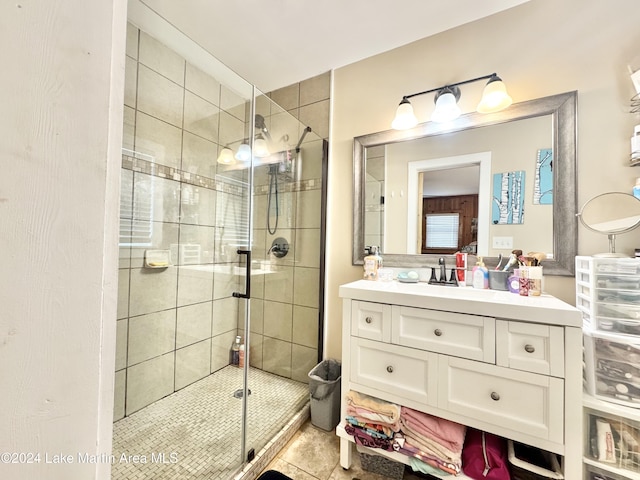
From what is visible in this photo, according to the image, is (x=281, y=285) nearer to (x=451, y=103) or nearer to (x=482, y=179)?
(x=482, y=179)

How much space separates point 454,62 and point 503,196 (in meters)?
0.82

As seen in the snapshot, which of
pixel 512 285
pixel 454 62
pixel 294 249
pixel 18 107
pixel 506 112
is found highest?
pixel 454 62

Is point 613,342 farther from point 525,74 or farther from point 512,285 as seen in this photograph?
point 525,74

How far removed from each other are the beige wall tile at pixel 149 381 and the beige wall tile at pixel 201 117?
1.46 metres

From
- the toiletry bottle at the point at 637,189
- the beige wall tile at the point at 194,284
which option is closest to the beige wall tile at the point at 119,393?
the beige wall tile at the point at 194,284

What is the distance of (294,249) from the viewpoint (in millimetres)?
1938

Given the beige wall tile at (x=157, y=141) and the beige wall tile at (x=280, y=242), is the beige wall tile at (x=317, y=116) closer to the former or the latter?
the beige wall tile at (x=280, y=242)

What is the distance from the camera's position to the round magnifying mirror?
1066mm

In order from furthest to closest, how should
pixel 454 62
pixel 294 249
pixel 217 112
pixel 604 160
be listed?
1. pixel 294 249
2. pixel 217 112
3. pixel 454 62
4. pixel 604 160

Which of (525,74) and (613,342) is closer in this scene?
(613,342)

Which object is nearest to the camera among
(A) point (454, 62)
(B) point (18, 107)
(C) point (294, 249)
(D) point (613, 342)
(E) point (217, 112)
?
(B) point (18, 107)

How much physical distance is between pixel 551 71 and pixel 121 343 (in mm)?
2602

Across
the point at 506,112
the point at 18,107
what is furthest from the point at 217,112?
the point at 506,112

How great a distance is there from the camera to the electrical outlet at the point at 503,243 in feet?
4.40
